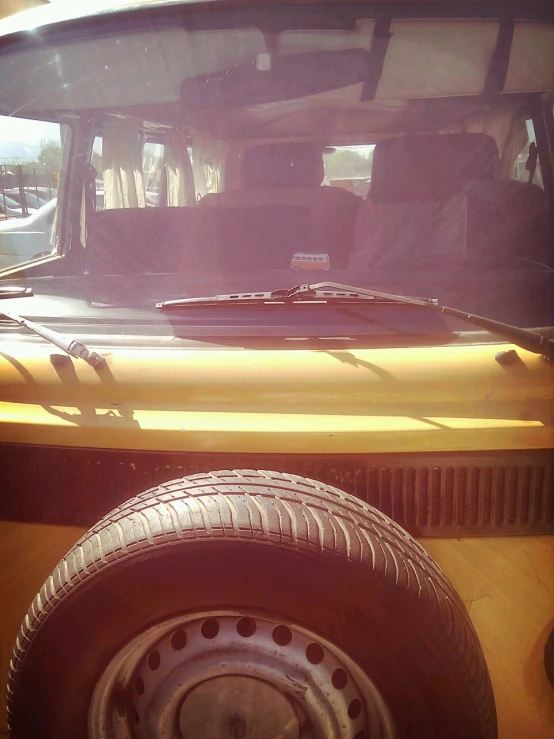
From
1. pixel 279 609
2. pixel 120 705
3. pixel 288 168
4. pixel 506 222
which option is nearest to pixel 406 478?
pixel 279 609

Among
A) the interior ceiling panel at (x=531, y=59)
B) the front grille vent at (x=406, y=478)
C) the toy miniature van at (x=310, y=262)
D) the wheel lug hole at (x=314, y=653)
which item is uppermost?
the interior ceiling panel at (x=531, y=59)

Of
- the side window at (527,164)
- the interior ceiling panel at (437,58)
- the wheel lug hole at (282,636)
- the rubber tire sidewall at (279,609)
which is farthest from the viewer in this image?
the side window at (527,164)

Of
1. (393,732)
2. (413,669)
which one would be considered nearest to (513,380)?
(413,669)

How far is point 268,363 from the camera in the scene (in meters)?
1.64

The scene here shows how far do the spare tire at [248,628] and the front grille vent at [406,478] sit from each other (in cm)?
11

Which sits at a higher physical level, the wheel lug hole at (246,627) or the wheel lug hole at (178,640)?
the wheel lug hole at (246,627)

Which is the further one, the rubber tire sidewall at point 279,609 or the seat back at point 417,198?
the seat back at point 417,198

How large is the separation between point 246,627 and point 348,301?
0.87 m

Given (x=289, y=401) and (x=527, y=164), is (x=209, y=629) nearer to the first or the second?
(x=289, y=401)

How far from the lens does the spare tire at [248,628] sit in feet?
4.44

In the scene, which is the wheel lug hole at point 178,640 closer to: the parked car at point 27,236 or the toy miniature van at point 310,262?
the toy miniature van at point 310,262

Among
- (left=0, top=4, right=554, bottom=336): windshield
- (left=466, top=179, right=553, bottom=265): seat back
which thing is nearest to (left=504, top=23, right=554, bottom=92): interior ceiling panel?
(left=0, top=4, right=554, bottom=336): windshield

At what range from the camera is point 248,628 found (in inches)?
57.4

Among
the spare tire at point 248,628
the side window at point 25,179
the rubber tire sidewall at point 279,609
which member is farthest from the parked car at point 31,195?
the rubber tire sidewall at point 279,609
